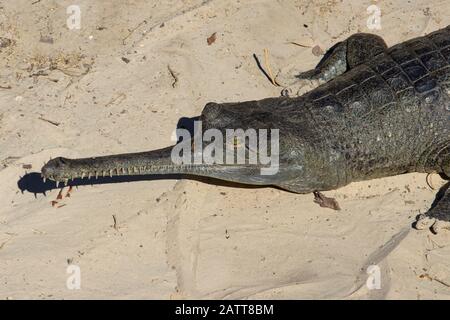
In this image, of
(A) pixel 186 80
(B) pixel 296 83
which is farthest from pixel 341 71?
(A) pixel 186 80

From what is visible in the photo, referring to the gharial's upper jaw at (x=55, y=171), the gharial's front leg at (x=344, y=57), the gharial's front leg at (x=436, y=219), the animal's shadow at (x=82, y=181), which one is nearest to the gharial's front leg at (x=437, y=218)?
the gharial's front leg at (x=436, y=219)

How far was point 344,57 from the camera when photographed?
6.75 metres

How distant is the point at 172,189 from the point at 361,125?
1746 millimetres

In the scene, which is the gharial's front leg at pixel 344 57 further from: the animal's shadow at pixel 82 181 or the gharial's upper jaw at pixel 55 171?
the gharial's upper jaw at pixel 55 171

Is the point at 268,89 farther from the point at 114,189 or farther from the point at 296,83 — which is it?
the point at 114,189

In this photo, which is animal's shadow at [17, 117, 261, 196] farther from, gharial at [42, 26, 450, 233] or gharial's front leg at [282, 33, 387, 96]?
gharial's front leg at [282, 33, 387, 96]

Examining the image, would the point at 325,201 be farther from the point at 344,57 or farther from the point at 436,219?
the point at 344,57

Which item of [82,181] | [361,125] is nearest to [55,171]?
[82,181]

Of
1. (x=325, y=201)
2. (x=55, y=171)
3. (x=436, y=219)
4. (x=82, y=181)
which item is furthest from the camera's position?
(x=82, y=181)

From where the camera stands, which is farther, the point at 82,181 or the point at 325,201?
the point at 82,181

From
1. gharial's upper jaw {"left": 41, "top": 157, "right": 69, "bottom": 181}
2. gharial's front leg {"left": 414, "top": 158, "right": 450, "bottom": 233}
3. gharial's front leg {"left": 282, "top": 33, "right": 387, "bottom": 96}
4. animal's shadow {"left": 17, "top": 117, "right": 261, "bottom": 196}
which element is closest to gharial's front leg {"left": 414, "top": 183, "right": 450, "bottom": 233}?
gharial's front leg {"left": 414, "top": 158, "right": 450, "bottom": 233}

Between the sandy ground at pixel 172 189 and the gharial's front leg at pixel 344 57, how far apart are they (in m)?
0.20

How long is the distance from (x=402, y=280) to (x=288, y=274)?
877 mm

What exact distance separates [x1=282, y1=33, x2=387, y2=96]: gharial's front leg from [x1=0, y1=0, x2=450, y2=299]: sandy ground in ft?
0.66
